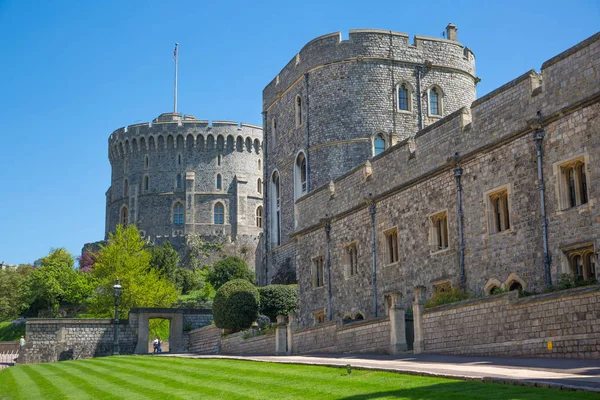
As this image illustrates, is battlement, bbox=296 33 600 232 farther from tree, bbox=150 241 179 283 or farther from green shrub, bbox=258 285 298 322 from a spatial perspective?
tree, bbox=150 241 179 283

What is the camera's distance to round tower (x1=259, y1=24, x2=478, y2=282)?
3697 centimetres

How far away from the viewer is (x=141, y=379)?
17719 mm

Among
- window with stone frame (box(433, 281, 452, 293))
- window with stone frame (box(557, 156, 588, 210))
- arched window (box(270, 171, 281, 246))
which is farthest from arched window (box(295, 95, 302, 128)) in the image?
window with stone frame (box(557, 156, 588, 210))

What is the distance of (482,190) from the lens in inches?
810

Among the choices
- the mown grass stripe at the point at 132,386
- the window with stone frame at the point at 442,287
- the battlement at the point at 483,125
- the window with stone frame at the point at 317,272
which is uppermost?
the battlement at the point at 483,125

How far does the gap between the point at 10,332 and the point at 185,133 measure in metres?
32.1

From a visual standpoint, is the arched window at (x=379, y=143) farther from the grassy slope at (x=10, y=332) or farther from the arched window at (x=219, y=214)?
the arched window at (x=219, y=214)

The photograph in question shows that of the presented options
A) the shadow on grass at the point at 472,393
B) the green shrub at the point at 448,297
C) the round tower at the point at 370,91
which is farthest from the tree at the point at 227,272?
the shadow on grass at the point at 472,393

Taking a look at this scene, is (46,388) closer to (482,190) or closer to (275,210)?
(482,190)

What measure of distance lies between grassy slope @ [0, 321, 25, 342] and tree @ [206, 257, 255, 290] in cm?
1586

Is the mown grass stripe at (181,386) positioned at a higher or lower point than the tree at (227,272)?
lower

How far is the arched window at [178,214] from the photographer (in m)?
83.9

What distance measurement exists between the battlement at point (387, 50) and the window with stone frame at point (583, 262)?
21.3 m

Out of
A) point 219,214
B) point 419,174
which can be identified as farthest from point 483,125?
point 219,214
